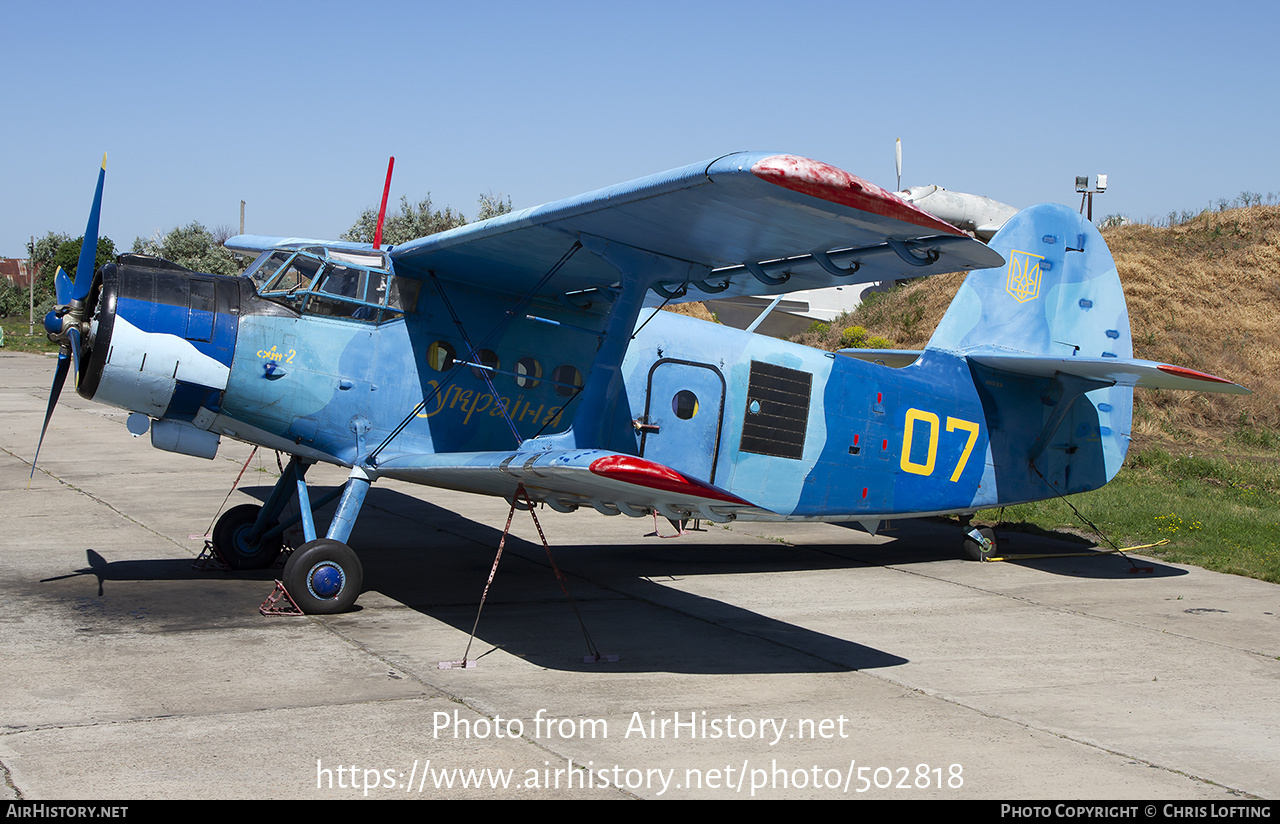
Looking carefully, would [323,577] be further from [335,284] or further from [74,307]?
[74,307]

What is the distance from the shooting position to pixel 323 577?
7.34 m

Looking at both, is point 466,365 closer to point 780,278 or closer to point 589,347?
point 589,347

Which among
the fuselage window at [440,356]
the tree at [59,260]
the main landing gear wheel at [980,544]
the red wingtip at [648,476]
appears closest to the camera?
the red wingtip at [648,476]

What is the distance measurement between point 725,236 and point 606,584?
12.3ft

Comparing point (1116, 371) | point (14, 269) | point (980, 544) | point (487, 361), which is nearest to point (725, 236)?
point (487, 361)

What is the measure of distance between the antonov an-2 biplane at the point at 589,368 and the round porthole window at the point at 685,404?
0.01m

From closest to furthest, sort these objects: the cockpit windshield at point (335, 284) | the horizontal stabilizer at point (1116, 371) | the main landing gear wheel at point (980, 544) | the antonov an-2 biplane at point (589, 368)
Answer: the antonov an-2 biplane at point (589, 368) → the cockpit windshield at point (335, 284) → the horizontal stabilizer at point (1116, 371) → the main landing gear wheel at point (980, 544)

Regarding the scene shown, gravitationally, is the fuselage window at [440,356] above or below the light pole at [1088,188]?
below

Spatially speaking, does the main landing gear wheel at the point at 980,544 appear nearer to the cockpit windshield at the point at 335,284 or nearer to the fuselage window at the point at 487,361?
the fuselage window at the point at 487,361

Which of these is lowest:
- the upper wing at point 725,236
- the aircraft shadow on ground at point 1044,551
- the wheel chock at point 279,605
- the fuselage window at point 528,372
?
the wheel chock at point 279,605

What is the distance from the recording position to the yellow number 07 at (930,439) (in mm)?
9734

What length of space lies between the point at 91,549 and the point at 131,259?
11.0 feet

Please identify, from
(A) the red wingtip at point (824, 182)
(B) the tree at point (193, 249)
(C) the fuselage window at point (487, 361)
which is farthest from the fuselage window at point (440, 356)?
(B) the tree at point (193, 249)

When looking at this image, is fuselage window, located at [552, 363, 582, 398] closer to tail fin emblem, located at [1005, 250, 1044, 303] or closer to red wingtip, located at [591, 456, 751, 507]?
red wingtip, located at [591, 456, 751, 507]
